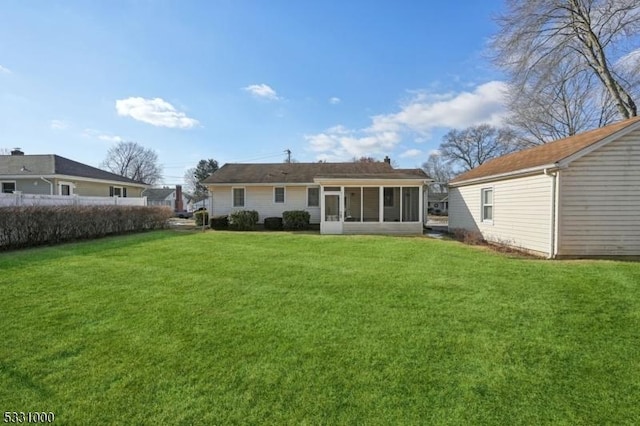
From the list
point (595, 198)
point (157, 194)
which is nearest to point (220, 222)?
point (595, 198)

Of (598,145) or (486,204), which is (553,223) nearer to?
(598,145)

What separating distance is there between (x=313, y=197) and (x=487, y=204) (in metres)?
9.98

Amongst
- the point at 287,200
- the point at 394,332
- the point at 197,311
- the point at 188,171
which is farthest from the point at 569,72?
the point at 188,171

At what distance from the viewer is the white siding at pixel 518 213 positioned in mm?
9984

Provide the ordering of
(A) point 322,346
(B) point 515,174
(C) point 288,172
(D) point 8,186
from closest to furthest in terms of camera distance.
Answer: (A) point 322,346
(B) point 515,174
(D) point 8,186
(C) point 288,172

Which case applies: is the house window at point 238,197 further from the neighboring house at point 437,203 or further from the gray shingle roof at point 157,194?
the neighboring house at point 437,203

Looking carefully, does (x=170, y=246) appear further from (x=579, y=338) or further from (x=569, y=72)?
(x=569, y=72)

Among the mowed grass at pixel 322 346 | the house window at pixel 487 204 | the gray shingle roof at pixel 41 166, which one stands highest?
the gray shingle roof at pixel 41 166

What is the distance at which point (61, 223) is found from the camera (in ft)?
39.9

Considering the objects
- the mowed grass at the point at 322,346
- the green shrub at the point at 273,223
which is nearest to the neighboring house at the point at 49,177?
the green shrub at the point at 273,223

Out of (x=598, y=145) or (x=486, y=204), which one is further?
(x=486, y=204)

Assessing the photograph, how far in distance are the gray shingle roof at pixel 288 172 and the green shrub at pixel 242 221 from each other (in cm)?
254

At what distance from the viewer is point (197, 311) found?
5.11 metres

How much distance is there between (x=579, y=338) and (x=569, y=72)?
24098 millimetres
